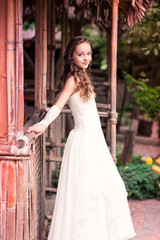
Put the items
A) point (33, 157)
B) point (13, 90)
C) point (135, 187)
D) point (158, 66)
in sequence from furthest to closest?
point (158, 66)
point (135, 187)
point (33, 157)
point (13, 90)

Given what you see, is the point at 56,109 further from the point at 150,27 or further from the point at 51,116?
the point at 150,27

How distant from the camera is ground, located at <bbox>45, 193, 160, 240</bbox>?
3583mm

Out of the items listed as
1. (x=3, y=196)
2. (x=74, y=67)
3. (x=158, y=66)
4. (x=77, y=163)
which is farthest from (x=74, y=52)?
(x=158, y=66)

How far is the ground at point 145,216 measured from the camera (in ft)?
11.8

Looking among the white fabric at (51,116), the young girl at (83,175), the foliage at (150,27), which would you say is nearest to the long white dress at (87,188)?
the young girl at (83,175)

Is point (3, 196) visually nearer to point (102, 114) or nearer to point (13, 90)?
point (13, 90)

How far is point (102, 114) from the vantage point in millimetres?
3658

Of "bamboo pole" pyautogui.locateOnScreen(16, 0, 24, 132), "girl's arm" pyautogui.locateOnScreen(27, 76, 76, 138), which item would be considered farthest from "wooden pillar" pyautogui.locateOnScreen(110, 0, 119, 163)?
"bamboo pole" pyautogui.locateOnScreen(16, 0, 24, 132)

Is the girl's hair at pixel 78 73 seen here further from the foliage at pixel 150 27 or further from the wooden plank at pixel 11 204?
the foliage at pixel 150 27

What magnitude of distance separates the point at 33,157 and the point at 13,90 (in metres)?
0.61

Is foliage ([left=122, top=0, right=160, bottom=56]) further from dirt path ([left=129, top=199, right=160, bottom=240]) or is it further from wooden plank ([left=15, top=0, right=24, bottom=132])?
wooden plank ([left=15, top=0, right=24, bottom=132])

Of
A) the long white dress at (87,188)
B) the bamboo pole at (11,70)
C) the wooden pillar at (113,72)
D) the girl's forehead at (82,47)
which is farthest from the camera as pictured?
the wooden pillar at (113,72)

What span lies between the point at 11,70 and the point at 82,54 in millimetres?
753

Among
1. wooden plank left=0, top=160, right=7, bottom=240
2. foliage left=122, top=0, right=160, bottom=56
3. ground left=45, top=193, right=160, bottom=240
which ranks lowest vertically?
ground left=45, top=193, right=160, bottom=240
